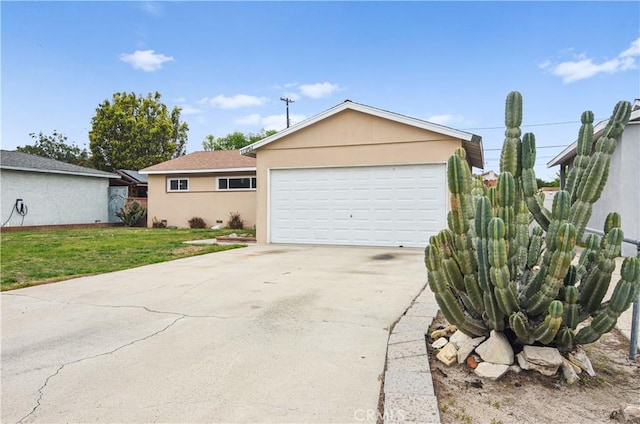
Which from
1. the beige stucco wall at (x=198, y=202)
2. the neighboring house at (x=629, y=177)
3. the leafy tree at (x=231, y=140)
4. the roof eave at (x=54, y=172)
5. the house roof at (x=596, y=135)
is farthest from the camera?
the leafy tree at (x=231, y=140)

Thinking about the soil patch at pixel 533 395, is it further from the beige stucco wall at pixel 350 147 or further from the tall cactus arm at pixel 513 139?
the beige stucco wall at pixel 350 147

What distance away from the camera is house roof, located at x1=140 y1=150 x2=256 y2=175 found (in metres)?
18.5

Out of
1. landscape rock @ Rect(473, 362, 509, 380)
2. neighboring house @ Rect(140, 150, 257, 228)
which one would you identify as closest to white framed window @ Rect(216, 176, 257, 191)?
neighboring house @ Rect(140, 150, 257, 228)

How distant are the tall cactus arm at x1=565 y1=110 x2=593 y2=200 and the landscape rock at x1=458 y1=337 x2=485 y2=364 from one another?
1.41 metres

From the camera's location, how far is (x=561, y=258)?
2652 millimetres

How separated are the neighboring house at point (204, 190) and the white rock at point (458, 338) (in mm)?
15618

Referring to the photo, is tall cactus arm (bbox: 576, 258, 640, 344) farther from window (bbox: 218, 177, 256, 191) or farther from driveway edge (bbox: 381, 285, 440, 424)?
window (bbox: 218, 177, 256, 191)

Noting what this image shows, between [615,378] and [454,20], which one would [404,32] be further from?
[615,378]

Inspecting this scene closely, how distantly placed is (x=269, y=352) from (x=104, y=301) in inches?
119

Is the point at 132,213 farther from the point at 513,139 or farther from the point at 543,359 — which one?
the point at 543,359

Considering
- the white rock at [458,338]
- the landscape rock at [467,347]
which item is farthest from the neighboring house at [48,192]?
the landscape rock at [467,347]

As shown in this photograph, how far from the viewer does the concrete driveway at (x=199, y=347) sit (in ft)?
8.02

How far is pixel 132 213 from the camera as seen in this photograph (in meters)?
20.7

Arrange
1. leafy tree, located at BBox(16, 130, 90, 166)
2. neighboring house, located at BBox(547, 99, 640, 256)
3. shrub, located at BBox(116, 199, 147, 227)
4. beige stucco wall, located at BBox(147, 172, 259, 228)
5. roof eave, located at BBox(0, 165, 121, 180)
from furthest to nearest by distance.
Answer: leafy tree, located at BBox(16, 130, 90, 166) → shrub, located at BBox(116, 199, 147, 227) → beige stucco wall, located at BBox(147, 172, 259, 228) → roof eave, located at BBox(0, 165, 121, 180) → neighboring house, located at BBox(547, 99, 640, 256)
